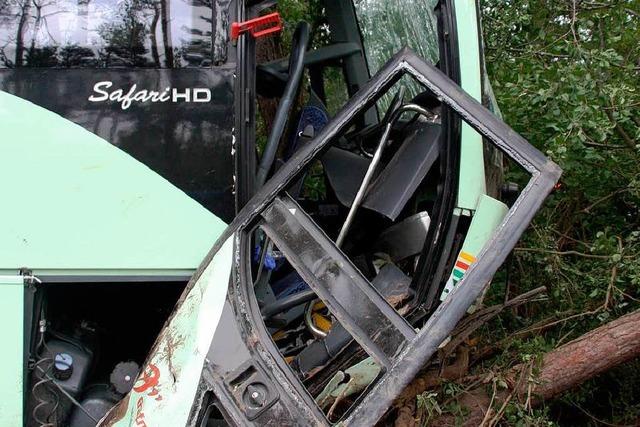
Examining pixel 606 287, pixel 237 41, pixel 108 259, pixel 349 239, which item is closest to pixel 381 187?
pixel 349 239

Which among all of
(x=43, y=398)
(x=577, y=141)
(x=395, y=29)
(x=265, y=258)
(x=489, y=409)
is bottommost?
(x=489, y=409)

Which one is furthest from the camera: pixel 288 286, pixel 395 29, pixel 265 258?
pixel 395 29

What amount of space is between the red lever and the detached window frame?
442mm

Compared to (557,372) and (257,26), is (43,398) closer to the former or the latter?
(257,26)

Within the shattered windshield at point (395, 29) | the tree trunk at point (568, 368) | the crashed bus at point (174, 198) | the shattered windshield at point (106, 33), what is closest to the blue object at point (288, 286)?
the crashed bus at point (174, 198)

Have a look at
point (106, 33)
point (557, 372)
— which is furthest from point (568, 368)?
point (106, 33)

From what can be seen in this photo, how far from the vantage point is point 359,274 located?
2.37m

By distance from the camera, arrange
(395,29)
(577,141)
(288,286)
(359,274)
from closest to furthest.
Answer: (359,274) → (288,286) → (577,141) → (395,29)

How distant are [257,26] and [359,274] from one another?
96 cm

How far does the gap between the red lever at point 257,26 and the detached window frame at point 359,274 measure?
0.44m

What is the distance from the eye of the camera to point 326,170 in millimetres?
3418

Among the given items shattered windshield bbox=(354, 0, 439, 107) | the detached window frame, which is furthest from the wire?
shattered windshield bbox=(354, 0, 439, 107)

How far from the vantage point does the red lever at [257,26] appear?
2.72 m

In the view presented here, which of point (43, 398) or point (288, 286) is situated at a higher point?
point (288, 286)
